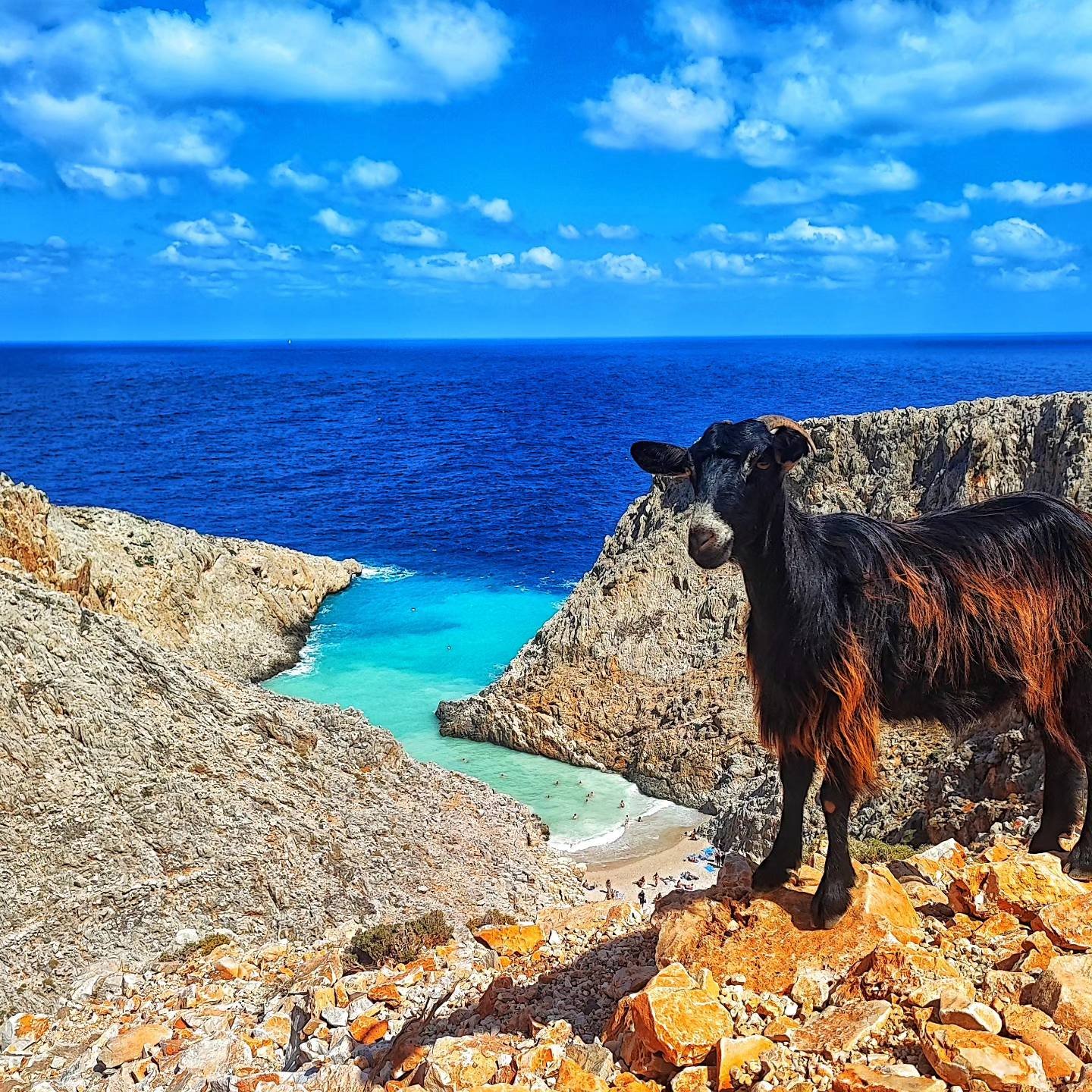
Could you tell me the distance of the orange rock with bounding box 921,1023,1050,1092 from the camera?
4086 mm

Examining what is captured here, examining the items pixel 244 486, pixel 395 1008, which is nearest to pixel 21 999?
pixel 395 1008

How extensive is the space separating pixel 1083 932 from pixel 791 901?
5.17 ft

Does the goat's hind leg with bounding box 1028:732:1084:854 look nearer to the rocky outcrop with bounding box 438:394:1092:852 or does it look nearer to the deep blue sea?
the rocky outcrop with bounding box 438:394:1092:852

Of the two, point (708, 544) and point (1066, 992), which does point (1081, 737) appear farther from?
point (708, 544)

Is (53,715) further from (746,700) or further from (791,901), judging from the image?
(746,700)

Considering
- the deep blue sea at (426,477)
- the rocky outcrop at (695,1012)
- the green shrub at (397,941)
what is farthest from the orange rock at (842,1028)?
the deep blue sea at (426,477)

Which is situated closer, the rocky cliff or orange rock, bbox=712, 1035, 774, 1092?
orange rock, bbox=712, 1035, 774, 1092

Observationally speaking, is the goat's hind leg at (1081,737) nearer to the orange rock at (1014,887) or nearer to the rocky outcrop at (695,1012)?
the orange rock at (1014,887)

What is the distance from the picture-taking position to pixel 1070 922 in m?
5.27

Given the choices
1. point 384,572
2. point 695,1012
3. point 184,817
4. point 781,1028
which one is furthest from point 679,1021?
point 384,572

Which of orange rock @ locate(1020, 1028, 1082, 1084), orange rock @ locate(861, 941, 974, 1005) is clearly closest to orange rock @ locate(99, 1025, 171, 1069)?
orange rock @ locate(861, 941, 974, 1005)

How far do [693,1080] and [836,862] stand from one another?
1.49 meters

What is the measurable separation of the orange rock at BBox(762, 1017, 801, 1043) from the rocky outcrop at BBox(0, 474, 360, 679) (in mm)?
22580

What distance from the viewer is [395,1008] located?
24.5ft
